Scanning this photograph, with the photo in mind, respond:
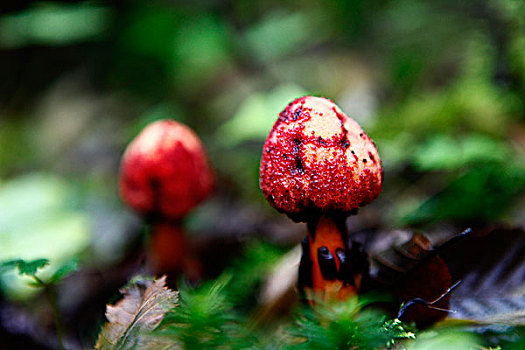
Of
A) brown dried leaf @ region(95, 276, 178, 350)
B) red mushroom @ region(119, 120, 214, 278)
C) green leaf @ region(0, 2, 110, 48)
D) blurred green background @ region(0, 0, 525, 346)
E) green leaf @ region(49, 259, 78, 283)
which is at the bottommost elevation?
brown dried leaf @ region(95, 276, 178, 350)

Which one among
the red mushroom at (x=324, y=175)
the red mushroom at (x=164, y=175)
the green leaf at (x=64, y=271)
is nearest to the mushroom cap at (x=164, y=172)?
the red mushroom at (x=164, y=175)

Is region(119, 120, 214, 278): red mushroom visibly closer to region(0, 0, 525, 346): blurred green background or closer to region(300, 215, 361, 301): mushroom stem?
region(0, 0, 525, 346): blurred green background

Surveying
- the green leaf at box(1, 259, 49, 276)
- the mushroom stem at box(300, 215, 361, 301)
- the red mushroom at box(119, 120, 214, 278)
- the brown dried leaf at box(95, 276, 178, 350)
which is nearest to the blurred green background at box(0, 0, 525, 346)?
the red mushroom at box(119, 120, 214, 278)

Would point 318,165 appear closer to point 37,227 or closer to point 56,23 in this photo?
point 37,227

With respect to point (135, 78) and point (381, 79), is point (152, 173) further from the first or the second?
point (135, 78)

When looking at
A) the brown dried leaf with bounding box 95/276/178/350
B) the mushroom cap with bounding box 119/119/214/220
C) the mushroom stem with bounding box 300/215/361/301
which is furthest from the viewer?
the mushroom cap with bounding box 119/119/214/220

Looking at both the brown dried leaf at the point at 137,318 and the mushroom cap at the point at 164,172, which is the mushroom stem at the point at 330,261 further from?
the mushroom cap at the point at 164,172
